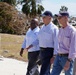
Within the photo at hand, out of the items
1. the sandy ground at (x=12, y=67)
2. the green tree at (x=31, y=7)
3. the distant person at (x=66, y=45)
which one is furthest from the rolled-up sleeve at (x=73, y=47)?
the green tree at (x=31, y=7)

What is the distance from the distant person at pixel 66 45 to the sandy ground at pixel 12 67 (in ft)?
14.3

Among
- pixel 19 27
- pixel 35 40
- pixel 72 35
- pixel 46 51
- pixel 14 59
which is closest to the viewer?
pixel 72 35

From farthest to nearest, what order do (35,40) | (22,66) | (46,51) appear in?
(22,66) < (35,40) < (46,51)

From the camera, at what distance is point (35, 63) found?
891 centimetres

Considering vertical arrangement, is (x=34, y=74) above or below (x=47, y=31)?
below

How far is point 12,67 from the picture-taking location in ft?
40.0

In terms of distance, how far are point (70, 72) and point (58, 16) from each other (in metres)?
1.06

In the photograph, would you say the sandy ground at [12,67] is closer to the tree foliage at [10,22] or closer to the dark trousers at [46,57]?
the dark trousers at [46,57]

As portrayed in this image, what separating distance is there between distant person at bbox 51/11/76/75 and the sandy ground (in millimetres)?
4367

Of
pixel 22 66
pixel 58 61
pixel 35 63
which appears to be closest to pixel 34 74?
pixel 35 63

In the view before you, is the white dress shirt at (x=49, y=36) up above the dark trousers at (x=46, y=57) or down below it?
above

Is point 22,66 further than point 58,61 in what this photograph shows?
Yes

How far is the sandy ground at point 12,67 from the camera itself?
36.4 ft

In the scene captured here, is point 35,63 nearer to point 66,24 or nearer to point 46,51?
point 46,51
